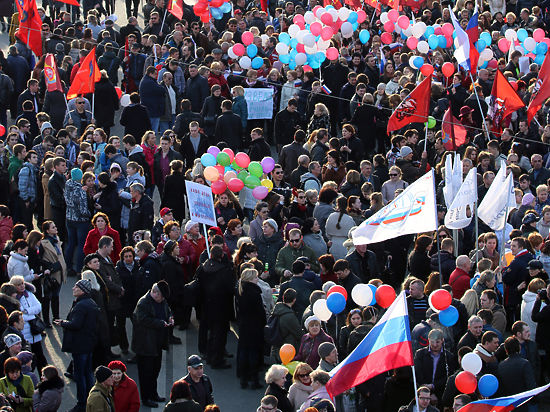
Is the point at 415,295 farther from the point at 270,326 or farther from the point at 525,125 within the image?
the point at 525,125

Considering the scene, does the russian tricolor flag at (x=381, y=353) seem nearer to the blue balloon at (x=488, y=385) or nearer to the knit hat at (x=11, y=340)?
the blue balloon at (x=488, y=385)

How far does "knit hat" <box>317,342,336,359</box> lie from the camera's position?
38.2 feet

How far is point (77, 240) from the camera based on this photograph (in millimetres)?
16250

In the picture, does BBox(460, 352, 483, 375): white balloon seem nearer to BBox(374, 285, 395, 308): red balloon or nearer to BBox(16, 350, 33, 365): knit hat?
BBox(374, 285, 395, 308): red balloon

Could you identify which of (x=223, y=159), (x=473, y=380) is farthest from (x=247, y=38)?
(x=473, y=380)

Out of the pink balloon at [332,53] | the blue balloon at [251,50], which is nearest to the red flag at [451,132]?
the pink balloon at [332,53]

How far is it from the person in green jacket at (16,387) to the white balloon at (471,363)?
431 cm

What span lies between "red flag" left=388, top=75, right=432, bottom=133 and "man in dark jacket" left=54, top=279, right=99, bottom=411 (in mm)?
6835

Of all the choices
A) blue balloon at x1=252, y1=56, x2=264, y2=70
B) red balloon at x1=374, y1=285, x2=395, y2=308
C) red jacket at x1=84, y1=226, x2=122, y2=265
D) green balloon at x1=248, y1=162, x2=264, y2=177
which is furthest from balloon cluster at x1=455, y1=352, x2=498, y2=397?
blue balloon at x1=252, y1=56, x2=264, y2=70

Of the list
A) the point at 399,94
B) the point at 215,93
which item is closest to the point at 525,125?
the point at 399,94

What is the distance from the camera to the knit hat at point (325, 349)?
11633 mm

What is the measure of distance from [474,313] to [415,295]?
2.39 ft

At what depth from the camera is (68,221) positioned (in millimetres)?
16172

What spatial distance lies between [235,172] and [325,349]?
553 cm
